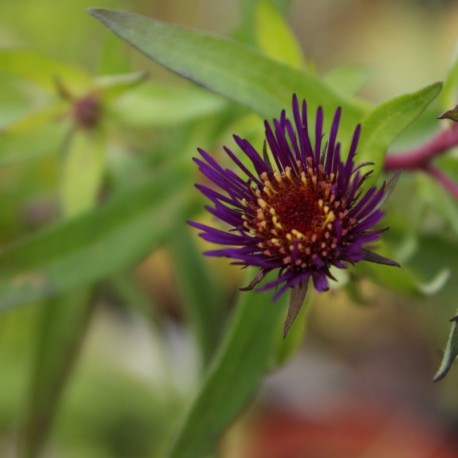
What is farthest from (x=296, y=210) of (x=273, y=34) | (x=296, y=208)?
(x=273, y=34)

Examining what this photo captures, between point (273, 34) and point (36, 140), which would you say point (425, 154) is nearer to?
point (273, 34)

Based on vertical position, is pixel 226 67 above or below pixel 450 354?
above

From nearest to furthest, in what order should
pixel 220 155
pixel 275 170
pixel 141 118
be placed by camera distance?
pixel 275 170
pixel 141 118
pixel 220 155

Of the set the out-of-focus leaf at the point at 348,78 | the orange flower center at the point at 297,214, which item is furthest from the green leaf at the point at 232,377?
the out-of-focus leaf at the point at 348,78

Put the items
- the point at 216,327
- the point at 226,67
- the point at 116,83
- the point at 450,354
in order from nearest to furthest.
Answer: the point at 450,354 < the point at 226,67 < the point at 116,83 < the point at 216,327

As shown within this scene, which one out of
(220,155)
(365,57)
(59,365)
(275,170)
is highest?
(365,57)

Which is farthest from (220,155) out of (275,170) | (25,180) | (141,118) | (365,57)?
(275,170)

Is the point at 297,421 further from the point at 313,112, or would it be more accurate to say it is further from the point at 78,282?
the point at 313,112
